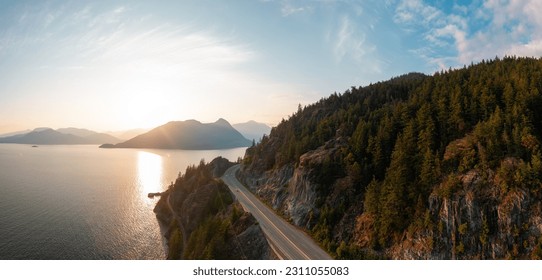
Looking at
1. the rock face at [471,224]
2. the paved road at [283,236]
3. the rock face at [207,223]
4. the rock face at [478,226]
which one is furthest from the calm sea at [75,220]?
the rock face at [478,226]

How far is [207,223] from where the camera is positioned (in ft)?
228

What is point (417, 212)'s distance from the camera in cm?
4991

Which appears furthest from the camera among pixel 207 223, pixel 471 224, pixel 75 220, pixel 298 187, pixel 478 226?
pixel 75 220

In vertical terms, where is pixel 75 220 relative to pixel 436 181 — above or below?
below

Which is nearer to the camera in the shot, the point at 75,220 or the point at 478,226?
the point at 478,226

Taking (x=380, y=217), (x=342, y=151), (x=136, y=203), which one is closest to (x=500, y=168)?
(x=380, y=217)

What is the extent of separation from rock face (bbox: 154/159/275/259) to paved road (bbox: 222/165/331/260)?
2151mm

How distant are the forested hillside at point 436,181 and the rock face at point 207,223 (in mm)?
12576

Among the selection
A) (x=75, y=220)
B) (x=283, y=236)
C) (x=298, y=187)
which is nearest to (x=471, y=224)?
(x=283, y=236)

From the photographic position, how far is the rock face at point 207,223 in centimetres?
5625

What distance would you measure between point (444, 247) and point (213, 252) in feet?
134

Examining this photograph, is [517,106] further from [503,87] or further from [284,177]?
[284,177]

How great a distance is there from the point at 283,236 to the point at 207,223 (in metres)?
21.4

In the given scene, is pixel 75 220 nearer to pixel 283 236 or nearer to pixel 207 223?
pixel 207 223
